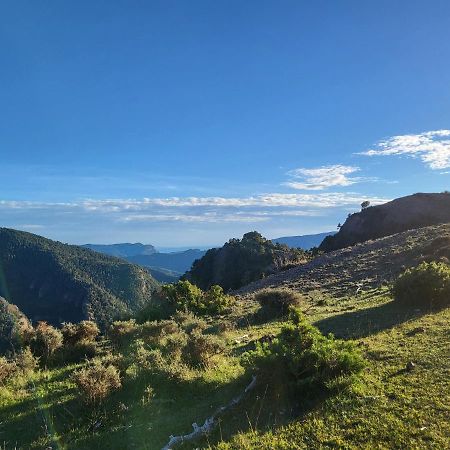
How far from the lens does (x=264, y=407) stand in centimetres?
852

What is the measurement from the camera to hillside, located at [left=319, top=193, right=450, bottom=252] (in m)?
59.7

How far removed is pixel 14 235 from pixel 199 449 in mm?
156553

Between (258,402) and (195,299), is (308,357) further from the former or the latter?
(195,299)

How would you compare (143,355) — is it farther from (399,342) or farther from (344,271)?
(344,271)

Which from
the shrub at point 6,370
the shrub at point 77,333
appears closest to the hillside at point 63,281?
the shrub at point 77,333

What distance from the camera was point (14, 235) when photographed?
5738 inches

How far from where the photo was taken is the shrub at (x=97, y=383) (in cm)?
971

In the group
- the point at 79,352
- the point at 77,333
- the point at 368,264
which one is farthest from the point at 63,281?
the point at 79,352

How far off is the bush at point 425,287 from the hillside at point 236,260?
159 ft

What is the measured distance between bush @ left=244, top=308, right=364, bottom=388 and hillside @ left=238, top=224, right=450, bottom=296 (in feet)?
44.3

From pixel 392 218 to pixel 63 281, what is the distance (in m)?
102

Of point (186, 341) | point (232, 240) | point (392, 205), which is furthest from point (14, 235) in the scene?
point (186, 341)

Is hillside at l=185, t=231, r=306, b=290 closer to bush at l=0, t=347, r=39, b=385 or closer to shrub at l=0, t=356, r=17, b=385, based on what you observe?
bush at l=0, t=347, r=39, b=385

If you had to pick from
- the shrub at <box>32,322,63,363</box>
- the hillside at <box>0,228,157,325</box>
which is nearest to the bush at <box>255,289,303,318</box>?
the shrub at <box>32,322,63,363</box>
